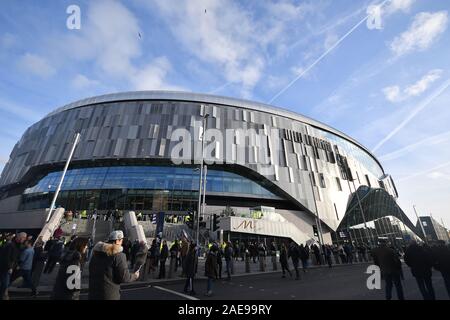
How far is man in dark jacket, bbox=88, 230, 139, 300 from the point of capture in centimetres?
347

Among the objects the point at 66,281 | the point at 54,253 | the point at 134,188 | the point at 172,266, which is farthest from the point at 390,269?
the point at 134,188

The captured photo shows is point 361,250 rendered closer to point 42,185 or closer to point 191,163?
point 191,163

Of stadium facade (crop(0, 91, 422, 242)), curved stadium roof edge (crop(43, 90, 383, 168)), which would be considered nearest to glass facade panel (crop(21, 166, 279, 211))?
stadium facade (crop(0, 91, 422, 242))

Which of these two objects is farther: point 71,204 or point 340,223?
point 340,223

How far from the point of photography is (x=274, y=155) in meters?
41.2

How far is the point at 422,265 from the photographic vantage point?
21.3 feet

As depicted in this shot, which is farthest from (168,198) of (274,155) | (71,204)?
(274,155)

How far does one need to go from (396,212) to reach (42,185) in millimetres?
69479

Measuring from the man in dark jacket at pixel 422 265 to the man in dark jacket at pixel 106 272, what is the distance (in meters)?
7.54

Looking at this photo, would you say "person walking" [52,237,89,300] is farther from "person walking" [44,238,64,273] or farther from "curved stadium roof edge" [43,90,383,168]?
"curved stadium roof edge" [43,90,383,168]

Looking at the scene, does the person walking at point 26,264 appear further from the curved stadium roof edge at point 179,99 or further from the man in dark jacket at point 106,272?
the curved stadium roof edge at point 179,99
